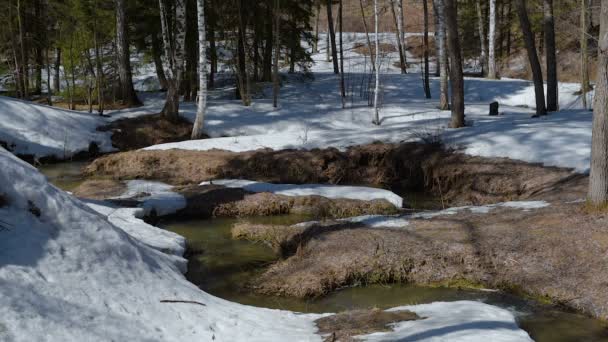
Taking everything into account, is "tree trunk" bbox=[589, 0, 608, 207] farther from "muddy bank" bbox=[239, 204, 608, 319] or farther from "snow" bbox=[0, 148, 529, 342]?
"snow" bbox=[0, 148, 529, 342]

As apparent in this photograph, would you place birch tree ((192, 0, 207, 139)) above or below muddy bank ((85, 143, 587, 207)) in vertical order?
above

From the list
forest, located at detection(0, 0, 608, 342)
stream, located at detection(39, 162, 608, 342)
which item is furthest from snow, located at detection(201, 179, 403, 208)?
stream, located at detection(39, 162, 608, 342)

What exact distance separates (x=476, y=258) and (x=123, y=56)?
2042cm

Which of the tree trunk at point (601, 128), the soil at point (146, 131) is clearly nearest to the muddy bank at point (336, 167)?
the soil at point (146, 131)

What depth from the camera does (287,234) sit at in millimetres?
10047

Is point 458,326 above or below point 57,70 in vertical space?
below

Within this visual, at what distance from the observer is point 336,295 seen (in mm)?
7793

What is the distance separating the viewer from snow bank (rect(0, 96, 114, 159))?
1973 cm

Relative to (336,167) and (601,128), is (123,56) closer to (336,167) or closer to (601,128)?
(336,167)

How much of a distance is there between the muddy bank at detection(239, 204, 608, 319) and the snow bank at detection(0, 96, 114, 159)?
537 inches

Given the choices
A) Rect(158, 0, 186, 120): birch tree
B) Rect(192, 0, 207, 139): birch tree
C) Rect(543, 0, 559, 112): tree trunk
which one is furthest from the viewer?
Rect(158, 0, 186, 120): birch tree

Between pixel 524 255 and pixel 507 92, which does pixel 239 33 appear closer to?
pixel 507 92

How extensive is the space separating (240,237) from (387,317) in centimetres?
489

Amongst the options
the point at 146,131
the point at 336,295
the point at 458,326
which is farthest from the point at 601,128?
the point at 146,131
